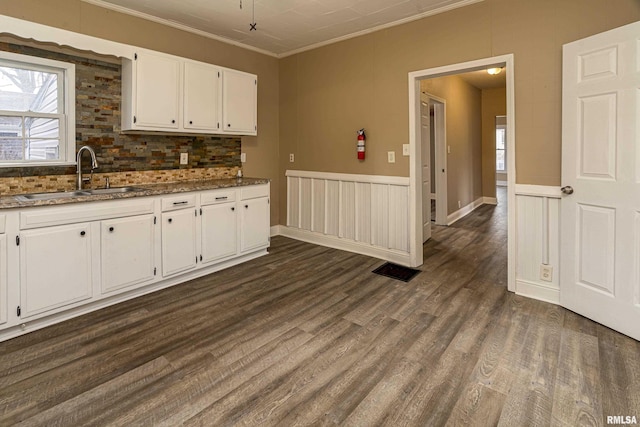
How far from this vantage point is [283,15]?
12.2 ft

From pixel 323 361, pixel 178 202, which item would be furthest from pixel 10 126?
pixel 323 361

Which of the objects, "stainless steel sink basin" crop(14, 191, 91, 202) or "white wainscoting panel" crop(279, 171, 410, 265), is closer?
"stainless steel sink basin" crop(14, 191, 91, 202)

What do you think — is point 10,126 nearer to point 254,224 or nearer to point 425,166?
point 254,224

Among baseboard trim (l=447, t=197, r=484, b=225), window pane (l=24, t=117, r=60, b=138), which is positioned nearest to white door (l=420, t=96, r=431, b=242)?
baseboard trim (l=447, t=197, r=484, b=225)

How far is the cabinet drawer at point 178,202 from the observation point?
326 centimetres

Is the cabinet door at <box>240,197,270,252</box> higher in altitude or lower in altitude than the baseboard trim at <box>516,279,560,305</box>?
higher

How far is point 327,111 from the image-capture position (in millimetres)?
4723

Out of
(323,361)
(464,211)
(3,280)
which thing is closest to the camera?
(323,361)

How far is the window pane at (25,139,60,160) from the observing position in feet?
9.92

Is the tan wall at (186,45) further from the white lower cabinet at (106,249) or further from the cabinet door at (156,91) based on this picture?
the white lower cabinet at (106,249)

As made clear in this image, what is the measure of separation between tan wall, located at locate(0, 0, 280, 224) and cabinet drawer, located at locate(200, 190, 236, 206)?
1.07m

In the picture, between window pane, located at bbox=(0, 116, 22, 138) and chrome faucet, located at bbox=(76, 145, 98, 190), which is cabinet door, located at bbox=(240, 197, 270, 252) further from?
window pane, located at bbox=(0, 116, 22, 138)

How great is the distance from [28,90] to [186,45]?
1656mm

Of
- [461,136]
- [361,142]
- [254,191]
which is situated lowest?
[254,191]
